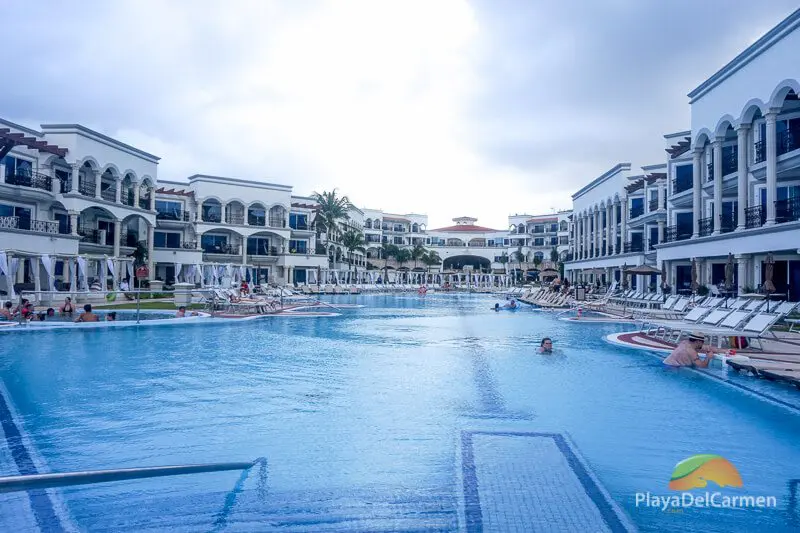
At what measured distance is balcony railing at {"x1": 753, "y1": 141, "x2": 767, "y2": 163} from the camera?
23.4m

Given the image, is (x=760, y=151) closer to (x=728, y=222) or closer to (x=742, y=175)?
(x=742, y=175)

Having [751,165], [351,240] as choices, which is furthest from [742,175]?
[351,240]

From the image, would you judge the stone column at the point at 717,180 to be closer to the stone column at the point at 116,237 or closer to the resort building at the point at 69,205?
the resort building at the point at 69,205

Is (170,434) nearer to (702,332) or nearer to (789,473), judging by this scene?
(789,473)

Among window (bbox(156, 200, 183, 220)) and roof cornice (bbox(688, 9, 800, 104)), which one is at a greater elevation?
roof cornice (bbox(688, 9, 800, 104))

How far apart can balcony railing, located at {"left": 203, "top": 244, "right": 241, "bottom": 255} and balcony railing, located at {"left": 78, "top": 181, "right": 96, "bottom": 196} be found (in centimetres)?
1595

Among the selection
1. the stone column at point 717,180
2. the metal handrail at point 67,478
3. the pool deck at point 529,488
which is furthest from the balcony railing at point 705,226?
the metal handrail at point 67,478

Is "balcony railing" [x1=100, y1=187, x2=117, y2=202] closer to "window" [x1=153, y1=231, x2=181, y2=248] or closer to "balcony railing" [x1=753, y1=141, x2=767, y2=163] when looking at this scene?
"window" [x1=153, y1=231, x2=181, y2=248]

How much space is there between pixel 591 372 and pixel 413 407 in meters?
4.51

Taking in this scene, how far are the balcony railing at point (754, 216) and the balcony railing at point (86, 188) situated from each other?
115ft

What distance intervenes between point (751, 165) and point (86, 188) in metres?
35.6

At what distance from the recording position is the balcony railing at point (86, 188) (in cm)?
3418

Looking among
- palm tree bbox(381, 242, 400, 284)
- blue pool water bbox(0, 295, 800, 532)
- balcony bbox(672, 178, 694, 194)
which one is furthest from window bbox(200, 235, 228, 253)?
blue pool water bbox(0, 295, 800, 532)

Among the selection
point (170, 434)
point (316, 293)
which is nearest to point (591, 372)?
point (170, 434)
